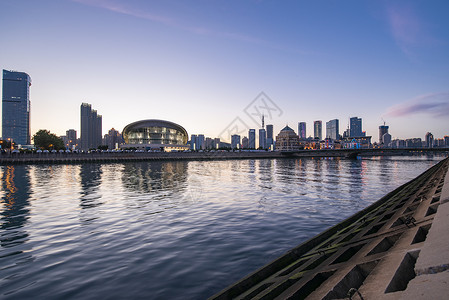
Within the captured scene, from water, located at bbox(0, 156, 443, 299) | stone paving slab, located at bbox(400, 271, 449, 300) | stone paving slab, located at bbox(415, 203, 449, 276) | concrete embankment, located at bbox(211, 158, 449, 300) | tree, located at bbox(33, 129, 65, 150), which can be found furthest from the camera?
tree, located at bbox(33, 129, 65, 150)

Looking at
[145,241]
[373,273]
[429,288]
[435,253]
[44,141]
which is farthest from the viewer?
[44,141]

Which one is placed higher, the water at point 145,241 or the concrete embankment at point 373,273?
the concrete embankment at point 373,273

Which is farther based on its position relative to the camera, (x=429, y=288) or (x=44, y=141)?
(x=44, y=141)

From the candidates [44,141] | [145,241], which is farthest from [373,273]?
[44,141]

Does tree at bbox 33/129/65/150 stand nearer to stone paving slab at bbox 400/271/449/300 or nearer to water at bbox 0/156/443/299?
water at bbox 0/156/443/299

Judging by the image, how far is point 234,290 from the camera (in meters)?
7.50

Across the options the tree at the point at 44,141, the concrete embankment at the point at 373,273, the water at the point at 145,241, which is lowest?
the water at the point at 145,241

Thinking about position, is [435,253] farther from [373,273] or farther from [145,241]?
[145,241]

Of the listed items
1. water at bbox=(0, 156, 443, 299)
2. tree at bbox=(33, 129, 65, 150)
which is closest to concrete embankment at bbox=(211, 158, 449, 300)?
water at bbox=(0, 156, 443, 299)

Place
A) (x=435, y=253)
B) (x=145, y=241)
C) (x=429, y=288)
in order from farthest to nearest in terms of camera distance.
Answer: (x=145, y=241) → (x=435, y=253) → (x=429, y=288)

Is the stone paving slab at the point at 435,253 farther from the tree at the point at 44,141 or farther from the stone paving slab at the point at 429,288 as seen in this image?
the tree at the point at 44,141

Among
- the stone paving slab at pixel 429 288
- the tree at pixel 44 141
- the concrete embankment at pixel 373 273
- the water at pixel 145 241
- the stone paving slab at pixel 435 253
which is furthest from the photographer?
the tree at pixel 44 141

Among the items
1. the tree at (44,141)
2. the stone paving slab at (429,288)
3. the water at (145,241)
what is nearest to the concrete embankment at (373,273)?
the stone paving slab at (429,288)

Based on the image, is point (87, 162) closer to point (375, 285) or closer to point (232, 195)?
point (232, 195)
